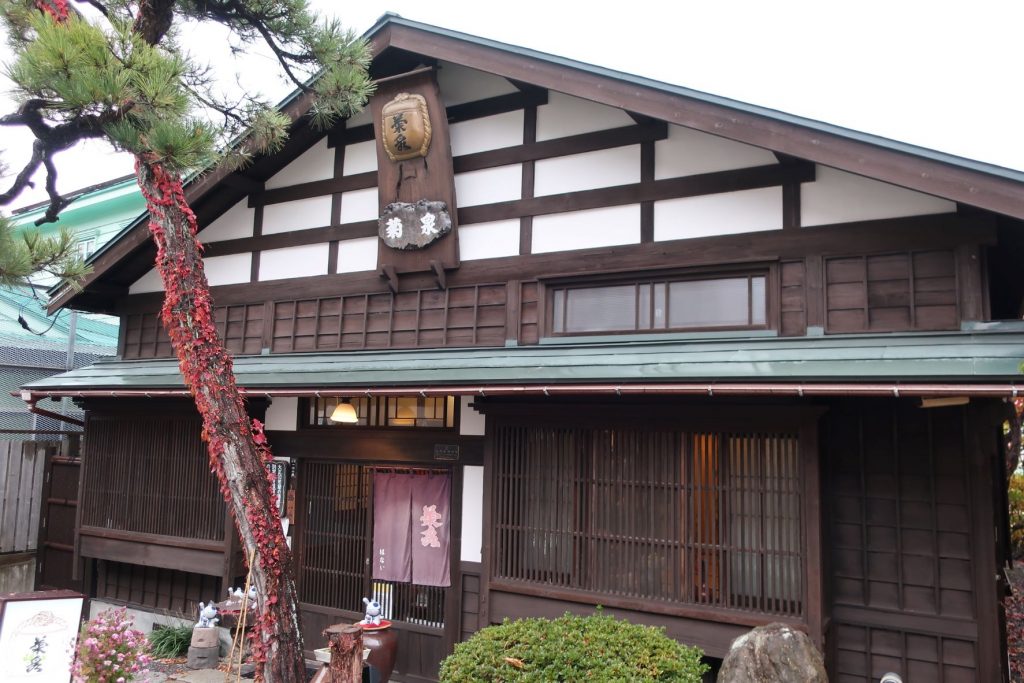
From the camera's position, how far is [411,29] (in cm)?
846

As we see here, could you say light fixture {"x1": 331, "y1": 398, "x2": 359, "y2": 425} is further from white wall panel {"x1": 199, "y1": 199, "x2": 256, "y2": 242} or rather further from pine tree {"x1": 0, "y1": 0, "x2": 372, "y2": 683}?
white wall panel {"x1": 199, "y1": 199, "x2": 256, "y2": 242}

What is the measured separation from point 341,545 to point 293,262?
395 cm

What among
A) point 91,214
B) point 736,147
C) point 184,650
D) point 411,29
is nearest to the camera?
point 736,147

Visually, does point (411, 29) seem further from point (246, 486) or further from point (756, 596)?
point (756, 596)

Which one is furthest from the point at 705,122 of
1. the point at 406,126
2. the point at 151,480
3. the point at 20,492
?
the point at 20,492

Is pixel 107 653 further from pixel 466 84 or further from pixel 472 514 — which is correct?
pixel 466 84

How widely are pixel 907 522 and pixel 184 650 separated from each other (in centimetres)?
915

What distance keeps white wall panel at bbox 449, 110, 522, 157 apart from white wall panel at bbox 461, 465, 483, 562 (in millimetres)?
3923

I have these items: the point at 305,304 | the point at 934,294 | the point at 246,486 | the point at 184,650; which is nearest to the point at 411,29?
the point at 305,304

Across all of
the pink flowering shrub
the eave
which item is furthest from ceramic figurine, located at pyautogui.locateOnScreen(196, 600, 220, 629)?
the eave

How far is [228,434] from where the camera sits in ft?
22.2

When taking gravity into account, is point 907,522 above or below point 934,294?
below

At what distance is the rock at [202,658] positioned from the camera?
9156 millimetres

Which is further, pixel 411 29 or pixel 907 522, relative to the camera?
pixel 411 29
